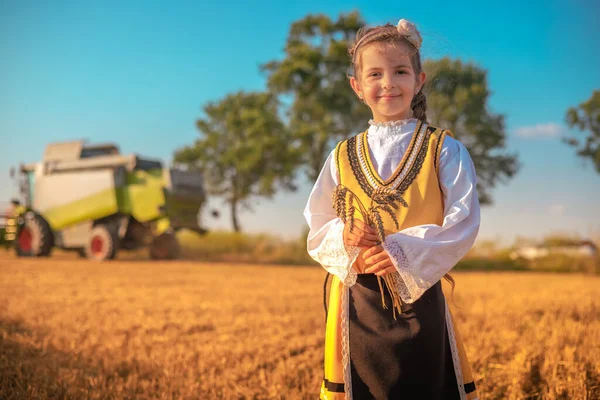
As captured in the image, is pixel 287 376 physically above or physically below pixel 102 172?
below

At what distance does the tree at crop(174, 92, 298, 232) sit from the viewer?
879 inches

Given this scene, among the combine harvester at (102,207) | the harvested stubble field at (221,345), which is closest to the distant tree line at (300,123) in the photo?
the combine harvester at (102,207)

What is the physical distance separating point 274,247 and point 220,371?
15.4m

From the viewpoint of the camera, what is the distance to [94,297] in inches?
265

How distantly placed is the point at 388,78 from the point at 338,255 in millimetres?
716

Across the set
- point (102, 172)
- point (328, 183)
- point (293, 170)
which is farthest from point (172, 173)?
point (328, 183)

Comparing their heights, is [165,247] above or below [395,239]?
below

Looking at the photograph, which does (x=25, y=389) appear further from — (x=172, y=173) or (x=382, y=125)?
(x=172, y=173)

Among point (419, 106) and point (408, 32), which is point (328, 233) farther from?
point (408, 32)

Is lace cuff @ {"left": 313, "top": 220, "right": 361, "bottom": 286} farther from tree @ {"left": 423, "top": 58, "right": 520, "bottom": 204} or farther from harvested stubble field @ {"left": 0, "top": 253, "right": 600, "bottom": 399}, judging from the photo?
tree @ {"left": 423, "top": 58, "right": 520, "bottom": 204}

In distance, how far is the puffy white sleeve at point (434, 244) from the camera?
196 cm

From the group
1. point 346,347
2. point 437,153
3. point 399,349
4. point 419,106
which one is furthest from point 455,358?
point 419,106

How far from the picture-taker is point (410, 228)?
78.9 inches

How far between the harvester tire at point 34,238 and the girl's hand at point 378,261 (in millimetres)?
15347
